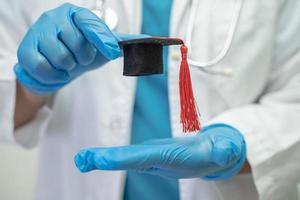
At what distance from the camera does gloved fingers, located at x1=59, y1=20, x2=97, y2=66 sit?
501 millimetres

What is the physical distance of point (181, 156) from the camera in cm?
49

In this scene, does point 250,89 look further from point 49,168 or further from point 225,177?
point 49,168

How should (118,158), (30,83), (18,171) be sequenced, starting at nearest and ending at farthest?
(118,158) < (30,83) < (18,171)

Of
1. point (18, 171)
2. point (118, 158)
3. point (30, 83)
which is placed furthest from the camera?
point (18, 171)

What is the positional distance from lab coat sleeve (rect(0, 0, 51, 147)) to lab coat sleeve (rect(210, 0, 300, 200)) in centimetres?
32

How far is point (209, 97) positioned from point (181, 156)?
203mm

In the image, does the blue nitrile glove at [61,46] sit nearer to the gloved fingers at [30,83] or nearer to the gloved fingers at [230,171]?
the gloved fingers at [30,83]

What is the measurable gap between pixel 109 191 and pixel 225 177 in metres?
0.18

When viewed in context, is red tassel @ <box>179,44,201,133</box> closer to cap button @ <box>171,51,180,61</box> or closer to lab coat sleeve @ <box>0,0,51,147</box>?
cap button @ <box>171,51,180,61</box>

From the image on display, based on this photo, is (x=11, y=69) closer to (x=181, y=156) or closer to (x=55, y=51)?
(x=55, y=51)

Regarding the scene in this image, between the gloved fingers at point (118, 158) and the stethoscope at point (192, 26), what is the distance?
0.21m

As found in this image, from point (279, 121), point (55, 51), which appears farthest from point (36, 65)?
point (279, 121)

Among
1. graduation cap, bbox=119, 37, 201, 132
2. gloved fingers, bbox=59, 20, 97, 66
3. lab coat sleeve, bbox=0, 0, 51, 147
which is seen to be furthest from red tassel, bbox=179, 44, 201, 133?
lab coat sleeve, bbox=0, 0, 51, 147

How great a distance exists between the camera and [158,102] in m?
0.67
